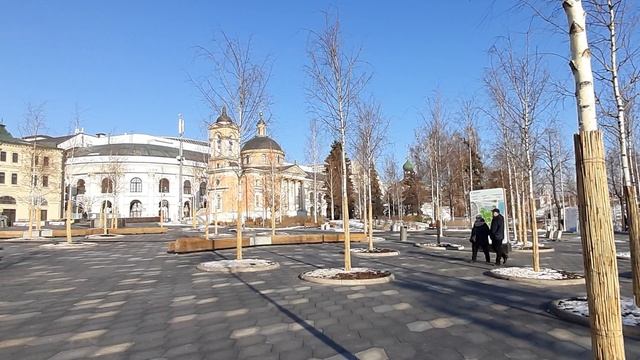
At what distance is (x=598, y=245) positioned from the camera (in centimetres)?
254

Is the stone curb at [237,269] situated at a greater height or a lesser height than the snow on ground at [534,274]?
greater

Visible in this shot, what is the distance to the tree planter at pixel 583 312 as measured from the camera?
5.43 metres

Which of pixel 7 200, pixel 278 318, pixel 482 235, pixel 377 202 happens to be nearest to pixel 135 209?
pixel 7 200

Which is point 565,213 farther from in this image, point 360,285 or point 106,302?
point 106,302

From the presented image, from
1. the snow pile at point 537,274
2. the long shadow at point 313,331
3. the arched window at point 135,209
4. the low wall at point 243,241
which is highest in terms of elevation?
the arched window at point 135,209

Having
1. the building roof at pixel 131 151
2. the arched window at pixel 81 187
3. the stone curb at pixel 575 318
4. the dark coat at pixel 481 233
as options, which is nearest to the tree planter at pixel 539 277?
the stone curb at pixel 575 318

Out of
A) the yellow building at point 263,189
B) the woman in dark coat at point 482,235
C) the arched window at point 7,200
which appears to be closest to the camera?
the woman in dark coat at point 482,235

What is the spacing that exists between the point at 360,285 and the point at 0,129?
3136 inches

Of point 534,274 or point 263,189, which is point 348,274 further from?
point 263,189

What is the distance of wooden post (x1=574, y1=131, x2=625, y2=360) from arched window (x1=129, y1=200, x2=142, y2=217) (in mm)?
88303

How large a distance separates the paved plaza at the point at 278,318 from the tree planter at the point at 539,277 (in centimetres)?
23

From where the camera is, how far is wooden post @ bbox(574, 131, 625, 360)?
8.13 ft

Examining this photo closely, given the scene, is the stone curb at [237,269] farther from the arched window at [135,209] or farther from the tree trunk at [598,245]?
the arched window at [135,209]

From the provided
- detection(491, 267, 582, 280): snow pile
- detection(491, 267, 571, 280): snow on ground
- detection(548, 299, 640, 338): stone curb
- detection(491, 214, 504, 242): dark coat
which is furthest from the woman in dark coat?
detection(548, 299, 640, 338): stone curb
